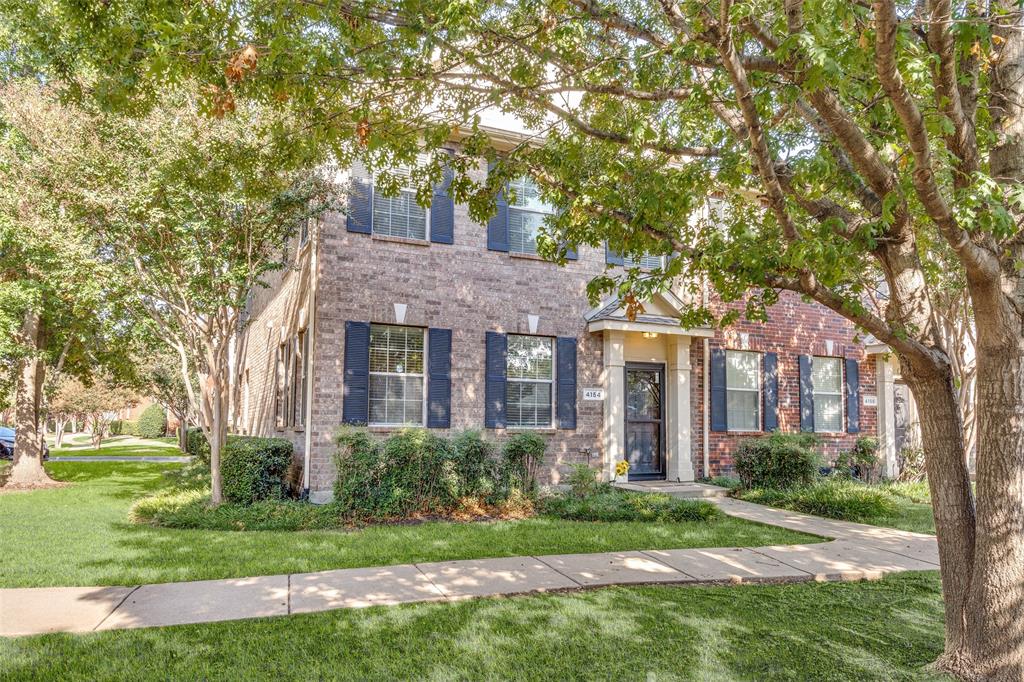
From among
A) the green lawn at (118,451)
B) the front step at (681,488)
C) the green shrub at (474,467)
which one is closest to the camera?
the green shrub at (474,467)

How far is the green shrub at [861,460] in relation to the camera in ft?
43.3

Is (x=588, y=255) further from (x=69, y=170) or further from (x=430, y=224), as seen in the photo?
(x=69, y=170)

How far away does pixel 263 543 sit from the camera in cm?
728

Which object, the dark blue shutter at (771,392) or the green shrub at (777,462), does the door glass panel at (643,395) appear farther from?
the dark blue shutter at (771,392)

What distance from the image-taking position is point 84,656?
13.0 feet

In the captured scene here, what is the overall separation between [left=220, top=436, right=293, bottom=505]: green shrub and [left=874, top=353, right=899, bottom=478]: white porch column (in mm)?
12423

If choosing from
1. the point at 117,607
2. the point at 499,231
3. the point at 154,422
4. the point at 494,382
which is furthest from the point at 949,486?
the point at 154,422

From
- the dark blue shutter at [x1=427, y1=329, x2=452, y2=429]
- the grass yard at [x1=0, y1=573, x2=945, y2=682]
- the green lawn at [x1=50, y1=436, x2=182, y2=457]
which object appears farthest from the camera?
the green lawn at [x1=50, y1=436, x2=182, y2=457]

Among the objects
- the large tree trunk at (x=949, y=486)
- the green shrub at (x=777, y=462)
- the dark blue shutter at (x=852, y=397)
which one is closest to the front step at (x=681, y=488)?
the green shrub at (x=777, y=462)

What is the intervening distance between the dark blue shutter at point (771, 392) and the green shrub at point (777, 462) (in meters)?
1.47

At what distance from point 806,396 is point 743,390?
1.58m

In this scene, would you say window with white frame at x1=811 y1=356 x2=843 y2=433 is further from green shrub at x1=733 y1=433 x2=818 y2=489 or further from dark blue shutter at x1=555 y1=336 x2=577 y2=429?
dark blue shutter at x1=555 y1=336 x2=577 y2=429

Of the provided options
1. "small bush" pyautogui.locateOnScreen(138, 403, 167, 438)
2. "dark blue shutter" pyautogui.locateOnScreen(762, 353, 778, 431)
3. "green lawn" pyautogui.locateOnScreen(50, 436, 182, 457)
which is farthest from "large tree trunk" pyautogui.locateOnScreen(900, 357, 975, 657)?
"small bush" pyautogui.locateOnScreen(138, 403, 167, 438)

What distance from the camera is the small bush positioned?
149 feet
